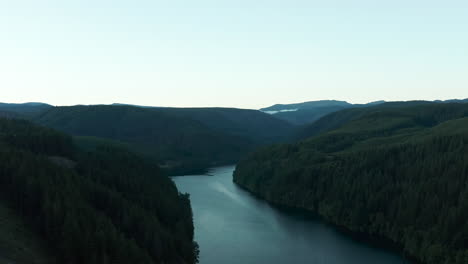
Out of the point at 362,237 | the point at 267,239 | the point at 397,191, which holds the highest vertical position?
the point at 397,191

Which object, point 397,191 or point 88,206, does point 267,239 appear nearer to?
point 397,191

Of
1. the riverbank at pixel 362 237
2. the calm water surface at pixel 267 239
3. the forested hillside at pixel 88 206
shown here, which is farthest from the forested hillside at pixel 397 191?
the forested hillside at pixel 88 206

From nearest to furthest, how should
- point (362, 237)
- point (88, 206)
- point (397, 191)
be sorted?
point (88, 206) → point (362, 237) → point (397, 191)

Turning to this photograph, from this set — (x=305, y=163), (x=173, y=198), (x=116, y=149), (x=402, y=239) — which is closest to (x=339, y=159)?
(x=305, y=163)

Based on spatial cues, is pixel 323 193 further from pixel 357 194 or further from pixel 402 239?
pixel 402 239

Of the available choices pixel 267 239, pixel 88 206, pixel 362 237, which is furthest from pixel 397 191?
pixel 88 206

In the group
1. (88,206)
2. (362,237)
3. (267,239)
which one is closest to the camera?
(88,206)
